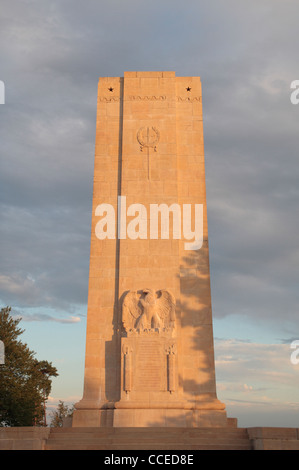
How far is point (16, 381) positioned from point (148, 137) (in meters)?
24.0

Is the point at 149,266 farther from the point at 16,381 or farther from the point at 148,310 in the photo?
the point at 16,381

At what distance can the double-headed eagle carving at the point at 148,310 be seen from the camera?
83.0 ft

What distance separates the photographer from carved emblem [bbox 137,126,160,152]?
2927 centimetres

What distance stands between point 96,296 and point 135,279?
2.38 meters

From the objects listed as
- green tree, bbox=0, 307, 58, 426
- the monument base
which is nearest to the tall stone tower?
the monument base

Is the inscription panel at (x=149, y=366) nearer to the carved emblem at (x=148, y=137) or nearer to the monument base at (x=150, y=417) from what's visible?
the monument base at (x=150, y=417)

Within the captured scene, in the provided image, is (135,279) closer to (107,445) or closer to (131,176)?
(131,176)

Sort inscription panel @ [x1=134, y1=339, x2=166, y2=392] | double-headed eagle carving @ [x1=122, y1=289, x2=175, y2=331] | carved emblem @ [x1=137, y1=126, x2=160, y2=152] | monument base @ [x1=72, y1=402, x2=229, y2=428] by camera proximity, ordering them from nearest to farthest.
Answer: monument base @ [x1=72, y1=402, x2=229, y2=428] → inscription panel @ [x1=134, y1=339, x2=166, y2=392] → double-headed eagle carving @ [x1=122, y1=289, x2=175, y2=331] → carved emblem @ [x1=137, y1=126, x2=160, y2=152]

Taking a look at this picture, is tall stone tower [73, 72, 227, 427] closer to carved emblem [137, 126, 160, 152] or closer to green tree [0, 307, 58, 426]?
carved emblem [137, 126, 160, 152]

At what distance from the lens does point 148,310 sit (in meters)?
25.5

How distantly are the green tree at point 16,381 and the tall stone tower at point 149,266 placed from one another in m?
17.2

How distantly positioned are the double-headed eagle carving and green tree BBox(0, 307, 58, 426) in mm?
18713

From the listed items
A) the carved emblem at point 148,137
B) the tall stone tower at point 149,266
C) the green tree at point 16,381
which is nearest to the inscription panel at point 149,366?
the tall stone tower at point 149,266

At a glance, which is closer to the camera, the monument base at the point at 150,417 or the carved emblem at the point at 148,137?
the monument base at the point at 150,417
